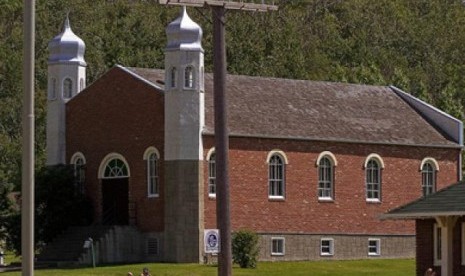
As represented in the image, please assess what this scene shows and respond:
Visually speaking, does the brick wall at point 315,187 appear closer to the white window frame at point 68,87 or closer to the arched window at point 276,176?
the arched window at point 276,176

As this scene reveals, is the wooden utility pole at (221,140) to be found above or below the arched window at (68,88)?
below

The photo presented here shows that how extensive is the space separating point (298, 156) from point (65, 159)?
384 inches

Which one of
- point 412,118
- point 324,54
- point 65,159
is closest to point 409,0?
point 324,54

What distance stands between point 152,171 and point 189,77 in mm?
4268

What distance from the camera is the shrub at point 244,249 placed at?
2357 inches

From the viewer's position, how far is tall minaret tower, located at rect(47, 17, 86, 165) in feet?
218

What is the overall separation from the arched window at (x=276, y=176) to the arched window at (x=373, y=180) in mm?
4749

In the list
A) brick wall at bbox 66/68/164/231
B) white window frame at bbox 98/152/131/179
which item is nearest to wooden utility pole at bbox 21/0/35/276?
brick wall at bbox 66/68/164/231

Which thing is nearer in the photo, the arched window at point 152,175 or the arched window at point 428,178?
the arched window at point 152,175

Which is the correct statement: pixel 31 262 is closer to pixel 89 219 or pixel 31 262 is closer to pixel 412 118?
pixel 89 219

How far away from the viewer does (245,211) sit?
62.9 meters

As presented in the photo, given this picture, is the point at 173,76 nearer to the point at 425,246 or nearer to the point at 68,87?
the point at 68,87

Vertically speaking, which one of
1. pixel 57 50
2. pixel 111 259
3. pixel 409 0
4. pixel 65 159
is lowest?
pixel 111 259

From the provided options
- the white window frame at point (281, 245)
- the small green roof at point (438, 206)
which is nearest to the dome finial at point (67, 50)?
the white window frame at point (281, 245)
